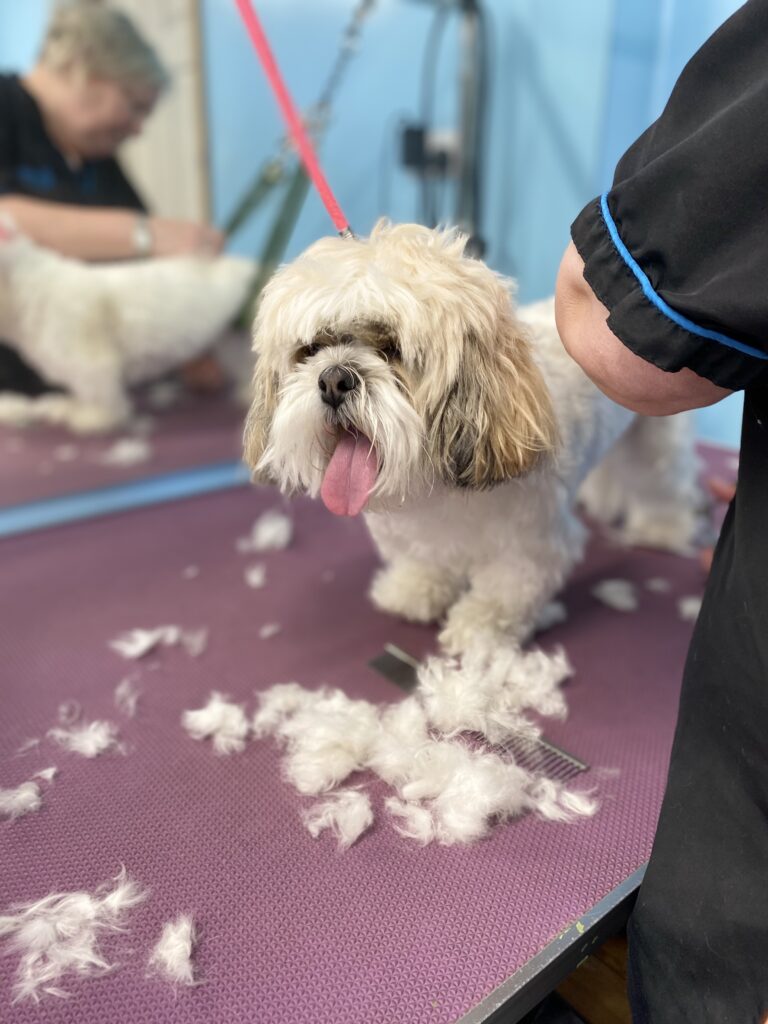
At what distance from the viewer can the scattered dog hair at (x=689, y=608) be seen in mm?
1404

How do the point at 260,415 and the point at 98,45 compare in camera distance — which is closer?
the point at 260,415

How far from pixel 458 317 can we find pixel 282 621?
73cm

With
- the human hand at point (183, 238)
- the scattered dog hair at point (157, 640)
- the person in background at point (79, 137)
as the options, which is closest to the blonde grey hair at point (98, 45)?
the person in background at point (79, 137)

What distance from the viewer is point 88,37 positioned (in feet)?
5.88

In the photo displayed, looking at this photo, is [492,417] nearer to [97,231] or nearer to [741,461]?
[741,461]

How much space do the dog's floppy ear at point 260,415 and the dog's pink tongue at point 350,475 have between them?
14cm

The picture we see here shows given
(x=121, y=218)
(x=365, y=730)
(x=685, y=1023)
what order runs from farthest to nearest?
(x=121, y=218), (x=365, y=730), (x=685, y=1023)

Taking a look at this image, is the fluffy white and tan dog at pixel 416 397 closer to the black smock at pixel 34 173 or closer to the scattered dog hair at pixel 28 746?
the scattered dog hair at pixel 28 746

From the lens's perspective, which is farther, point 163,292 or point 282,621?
point 163,292

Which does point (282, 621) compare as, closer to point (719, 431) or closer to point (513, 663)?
point (513, 663)

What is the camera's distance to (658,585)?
1521mm

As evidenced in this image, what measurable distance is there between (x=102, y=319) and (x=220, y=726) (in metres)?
1.37

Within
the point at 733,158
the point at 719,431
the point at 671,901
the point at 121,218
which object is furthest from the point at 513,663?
the point at 121,218

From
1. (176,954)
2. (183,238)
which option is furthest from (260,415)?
(183,238)
